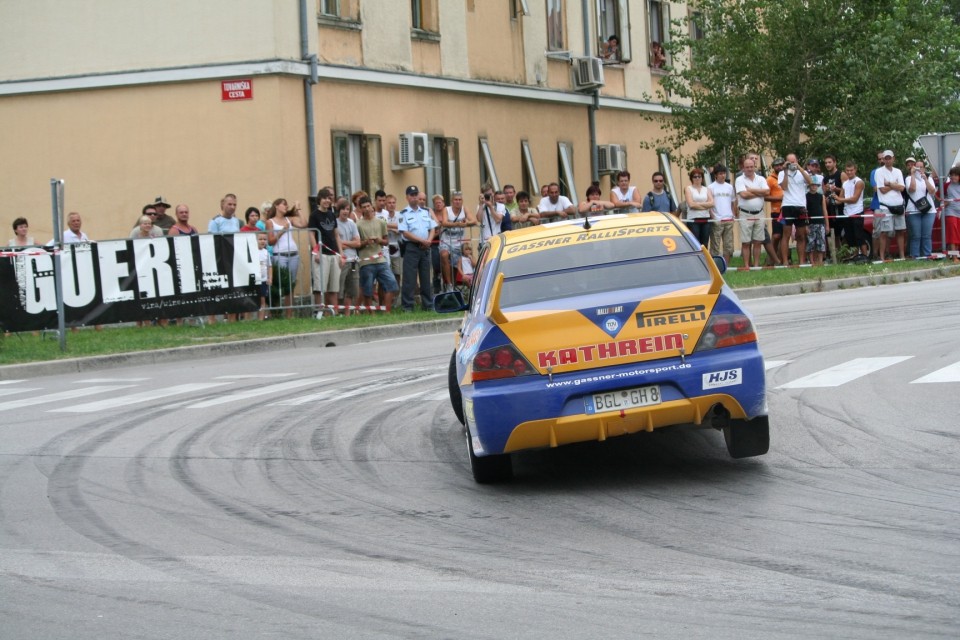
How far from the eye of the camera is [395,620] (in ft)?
20.5

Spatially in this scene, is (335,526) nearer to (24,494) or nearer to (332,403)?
(24,494)

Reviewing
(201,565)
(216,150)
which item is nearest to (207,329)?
(216,150)

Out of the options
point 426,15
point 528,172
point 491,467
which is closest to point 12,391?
point 491,467

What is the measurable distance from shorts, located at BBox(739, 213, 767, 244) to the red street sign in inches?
360

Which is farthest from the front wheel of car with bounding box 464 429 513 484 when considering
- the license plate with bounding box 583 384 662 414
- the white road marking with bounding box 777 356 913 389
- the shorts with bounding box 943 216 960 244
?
the shorts with bounding box 943 216 960 244

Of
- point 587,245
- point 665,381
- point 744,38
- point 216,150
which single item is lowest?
point 665,381

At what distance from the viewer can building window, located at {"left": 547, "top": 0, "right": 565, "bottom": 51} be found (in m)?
37.4

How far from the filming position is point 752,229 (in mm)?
29375

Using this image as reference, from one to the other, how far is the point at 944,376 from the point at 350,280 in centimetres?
1309

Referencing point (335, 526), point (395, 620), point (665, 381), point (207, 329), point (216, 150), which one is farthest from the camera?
point (216, 150)

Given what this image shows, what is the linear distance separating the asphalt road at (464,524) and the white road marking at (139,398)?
0.55 feet

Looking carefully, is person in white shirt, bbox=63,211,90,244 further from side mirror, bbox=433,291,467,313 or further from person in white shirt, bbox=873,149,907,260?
person in white shirt, bbox=873,149,907,260

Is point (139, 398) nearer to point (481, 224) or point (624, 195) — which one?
point (481, 224)

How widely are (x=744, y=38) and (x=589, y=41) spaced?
4.06 m
